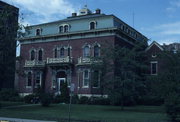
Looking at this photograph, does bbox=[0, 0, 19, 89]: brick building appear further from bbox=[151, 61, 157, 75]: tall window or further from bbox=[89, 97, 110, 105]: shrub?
bbox=[151, 61, 157, 75]: tall window

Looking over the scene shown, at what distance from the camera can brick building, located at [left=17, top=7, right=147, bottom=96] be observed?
4216 cm

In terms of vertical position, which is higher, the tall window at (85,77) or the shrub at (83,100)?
the tall window at (85,77)

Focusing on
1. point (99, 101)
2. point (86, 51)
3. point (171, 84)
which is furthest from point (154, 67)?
point (171, 84)

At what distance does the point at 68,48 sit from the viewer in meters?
45.3

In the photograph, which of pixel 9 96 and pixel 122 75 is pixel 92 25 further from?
pixel 9 96

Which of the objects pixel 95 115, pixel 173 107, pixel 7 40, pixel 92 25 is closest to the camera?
pixel 173 107

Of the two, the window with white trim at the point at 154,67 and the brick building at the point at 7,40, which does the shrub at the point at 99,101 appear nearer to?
the window with white trim at the point at 154,67

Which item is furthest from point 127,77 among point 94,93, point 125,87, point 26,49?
point 26,49

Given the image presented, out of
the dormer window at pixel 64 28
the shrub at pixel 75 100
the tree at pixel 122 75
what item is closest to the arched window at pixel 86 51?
the dormer window at pixel 64 28

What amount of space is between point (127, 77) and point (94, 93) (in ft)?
36.9

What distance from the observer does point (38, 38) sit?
48.5 meters

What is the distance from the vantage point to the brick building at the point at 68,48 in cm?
4216

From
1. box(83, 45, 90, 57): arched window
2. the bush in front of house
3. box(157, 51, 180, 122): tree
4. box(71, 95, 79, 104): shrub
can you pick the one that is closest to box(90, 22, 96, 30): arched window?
box(83, 45, 90, 57): arched window

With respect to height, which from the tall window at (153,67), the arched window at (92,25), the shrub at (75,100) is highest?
the arched window at (92,25)
